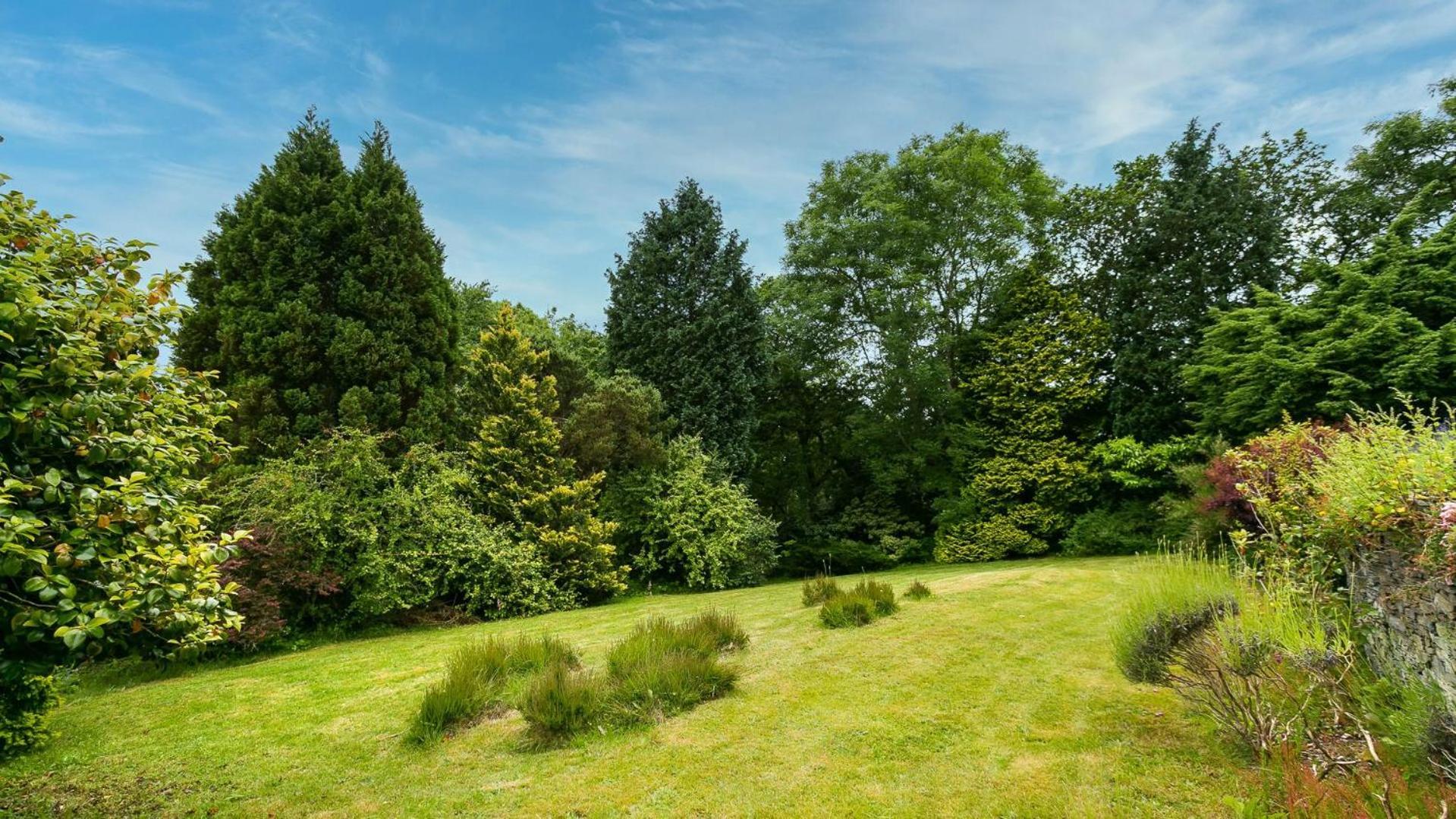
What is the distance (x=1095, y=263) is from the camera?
19016 millimetres

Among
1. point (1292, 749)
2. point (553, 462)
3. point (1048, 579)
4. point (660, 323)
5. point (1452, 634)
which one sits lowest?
point (1048, 579)

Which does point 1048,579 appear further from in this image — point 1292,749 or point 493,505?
point 493,505

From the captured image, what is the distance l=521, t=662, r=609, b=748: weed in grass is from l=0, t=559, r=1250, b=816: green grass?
0.55 feet

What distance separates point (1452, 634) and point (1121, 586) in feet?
23.0

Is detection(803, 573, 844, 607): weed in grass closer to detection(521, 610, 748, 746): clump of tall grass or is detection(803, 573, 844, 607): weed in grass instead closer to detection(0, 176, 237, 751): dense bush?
detection(521, 610, 748, 746): clump of tall grass

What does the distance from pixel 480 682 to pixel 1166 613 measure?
5826mm

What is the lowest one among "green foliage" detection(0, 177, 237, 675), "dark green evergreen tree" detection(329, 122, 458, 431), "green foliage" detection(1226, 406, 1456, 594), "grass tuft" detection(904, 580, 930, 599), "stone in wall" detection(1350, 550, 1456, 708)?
"grass tuft" detection(904, 580, 930, 599)

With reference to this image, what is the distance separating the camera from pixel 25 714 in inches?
186

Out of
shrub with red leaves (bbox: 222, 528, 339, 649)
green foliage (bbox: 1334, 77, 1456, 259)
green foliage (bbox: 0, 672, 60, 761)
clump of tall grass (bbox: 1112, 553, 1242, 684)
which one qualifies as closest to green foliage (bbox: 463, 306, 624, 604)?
shrub with red leaves (bbox: 222, 528, 339, 649)

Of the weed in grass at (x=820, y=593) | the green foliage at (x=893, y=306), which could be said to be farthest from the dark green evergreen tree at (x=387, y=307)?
the green foliage at (x=893, y=306)

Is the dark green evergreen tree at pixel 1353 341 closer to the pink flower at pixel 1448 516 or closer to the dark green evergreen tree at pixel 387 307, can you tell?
the pink flower at pixel 1448 516

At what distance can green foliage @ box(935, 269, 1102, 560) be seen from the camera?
1772 cm

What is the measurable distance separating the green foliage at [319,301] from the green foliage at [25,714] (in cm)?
607

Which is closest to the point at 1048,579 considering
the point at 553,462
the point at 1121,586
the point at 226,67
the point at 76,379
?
the point at 1121,586
